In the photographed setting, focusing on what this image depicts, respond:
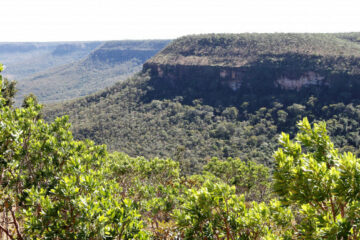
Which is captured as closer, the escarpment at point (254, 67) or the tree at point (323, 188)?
the tree at point (323, 188)

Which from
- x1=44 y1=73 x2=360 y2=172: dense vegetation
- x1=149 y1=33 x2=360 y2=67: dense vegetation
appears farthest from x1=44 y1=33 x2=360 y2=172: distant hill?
x1=149 y1=33 x2=360 y2=67: dense vegetation

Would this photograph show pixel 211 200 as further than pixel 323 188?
Yes

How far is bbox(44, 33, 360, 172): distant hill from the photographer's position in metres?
82.8

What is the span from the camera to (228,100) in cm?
11206

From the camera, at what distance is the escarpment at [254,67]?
3536 inches

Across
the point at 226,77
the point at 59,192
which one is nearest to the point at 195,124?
the point at 226,77

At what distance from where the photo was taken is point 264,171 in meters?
36.8

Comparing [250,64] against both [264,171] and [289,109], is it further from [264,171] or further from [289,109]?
[264,171]

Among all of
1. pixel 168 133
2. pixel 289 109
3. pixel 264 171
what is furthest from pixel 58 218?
pixel 289 109

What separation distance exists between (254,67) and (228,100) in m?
18.0

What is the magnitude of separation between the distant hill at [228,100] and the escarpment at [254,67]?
351mm

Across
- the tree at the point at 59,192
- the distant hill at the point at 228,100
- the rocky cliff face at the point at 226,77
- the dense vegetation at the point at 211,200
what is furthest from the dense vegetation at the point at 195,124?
the dense vegetation at the point at 211,200

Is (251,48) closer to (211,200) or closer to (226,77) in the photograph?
(226,77)

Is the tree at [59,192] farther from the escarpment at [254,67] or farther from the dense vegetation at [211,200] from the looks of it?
the escarpment at [254,67]
